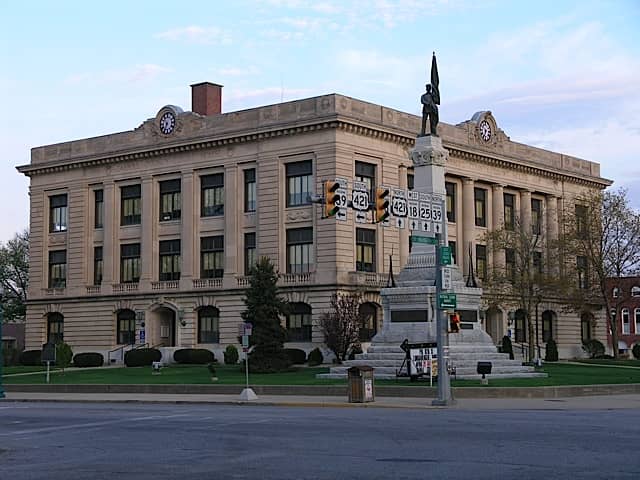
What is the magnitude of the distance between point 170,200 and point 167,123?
5491mm

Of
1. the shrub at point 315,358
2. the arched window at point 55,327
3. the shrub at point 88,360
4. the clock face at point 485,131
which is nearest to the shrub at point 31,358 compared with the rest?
the arched window at point 55,327

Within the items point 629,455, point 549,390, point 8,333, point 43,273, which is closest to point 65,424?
point 629,455

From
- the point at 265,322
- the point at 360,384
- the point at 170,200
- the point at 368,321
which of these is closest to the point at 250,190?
→ the point at 170,200

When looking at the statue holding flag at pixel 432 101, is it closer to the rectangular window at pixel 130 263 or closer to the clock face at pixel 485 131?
the clock face at pixel 485 131

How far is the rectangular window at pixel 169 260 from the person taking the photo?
74938mm

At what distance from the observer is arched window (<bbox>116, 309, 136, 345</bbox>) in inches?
3000

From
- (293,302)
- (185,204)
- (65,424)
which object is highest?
(185,204)

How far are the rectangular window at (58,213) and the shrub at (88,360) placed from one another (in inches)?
488

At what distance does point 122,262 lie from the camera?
3076 inches

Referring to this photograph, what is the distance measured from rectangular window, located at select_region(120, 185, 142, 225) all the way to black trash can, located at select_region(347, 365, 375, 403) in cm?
4523

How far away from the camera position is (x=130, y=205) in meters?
78.2

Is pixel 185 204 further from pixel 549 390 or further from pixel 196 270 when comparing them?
pixel 549 390

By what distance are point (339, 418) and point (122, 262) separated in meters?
53.0

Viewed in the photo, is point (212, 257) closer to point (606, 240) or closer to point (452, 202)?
point (452, 202)
